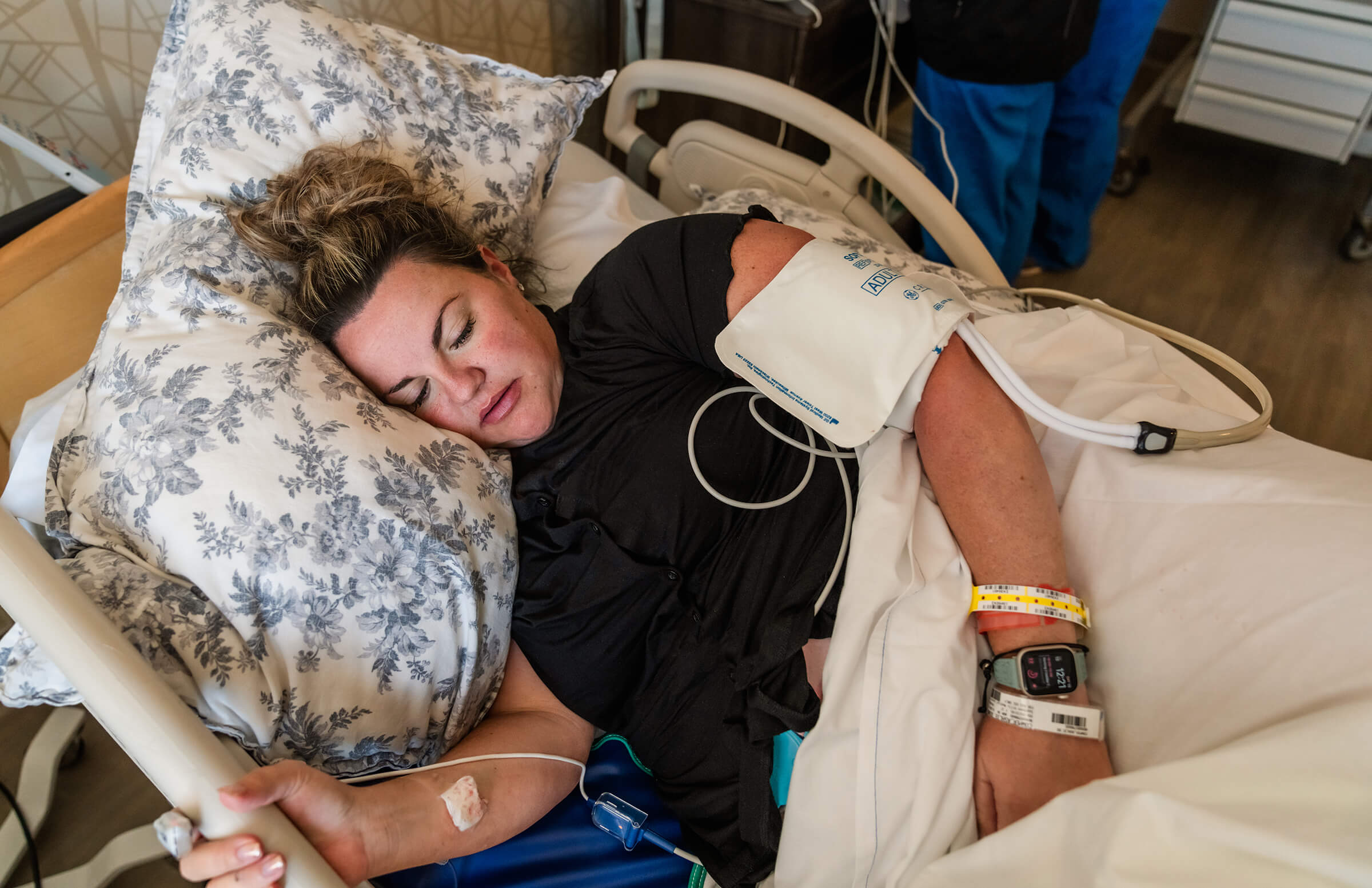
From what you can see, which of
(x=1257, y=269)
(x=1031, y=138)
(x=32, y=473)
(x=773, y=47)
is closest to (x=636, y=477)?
(x=32, y=473)

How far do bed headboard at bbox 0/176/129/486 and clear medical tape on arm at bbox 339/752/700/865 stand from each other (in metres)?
0.82

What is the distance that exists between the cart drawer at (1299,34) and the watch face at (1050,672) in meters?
2.43

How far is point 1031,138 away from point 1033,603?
5.15ft

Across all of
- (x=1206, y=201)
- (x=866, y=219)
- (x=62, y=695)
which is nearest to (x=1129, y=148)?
(x=1206, y=201)

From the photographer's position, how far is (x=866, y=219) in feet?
4.99

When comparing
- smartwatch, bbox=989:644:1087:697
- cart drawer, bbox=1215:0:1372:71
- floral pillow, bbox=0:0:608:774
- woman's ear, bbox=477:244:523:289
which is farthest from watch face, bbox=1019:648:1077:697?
cart drawer, bbox=1215:0:1372:71

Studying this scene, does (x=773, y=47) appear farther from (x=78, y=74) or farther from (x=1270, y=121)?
(x=1270, y=121)

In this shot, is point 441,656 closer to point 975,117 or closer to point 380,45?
point 380,45

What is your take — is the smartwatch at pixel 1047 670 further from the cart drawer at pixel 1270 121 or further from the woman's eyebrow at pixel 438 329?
the cart drawer at pixel 1270 121

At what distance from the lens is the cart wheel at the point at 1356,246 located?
8.11 ft

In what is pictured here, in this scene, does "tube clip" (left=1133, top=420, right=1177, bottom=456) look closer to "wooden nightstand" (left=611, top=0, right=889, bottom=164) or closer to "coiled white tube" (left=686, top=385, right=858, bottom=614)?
"coiled white tube" (left=686, top=385, right=858, bottom=614)

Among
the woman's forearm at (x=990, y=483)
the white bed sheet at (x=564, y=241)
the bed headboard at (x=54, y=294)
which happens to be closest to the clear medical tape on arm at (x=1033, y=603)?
the woman's forearm at (x=990, y=483)

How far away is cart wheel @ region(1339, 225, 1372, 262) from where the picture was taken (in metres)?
2.47

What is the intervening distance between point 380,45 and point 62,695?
99cm
